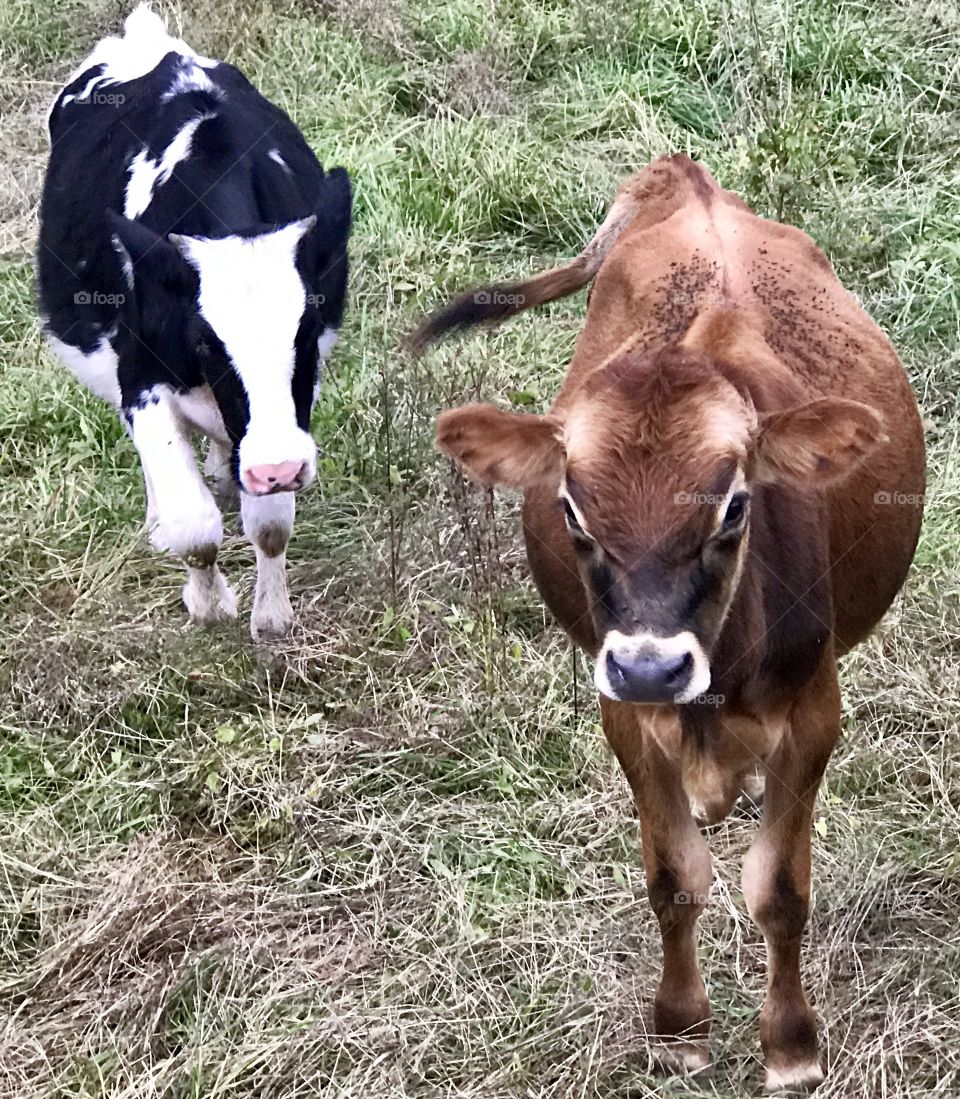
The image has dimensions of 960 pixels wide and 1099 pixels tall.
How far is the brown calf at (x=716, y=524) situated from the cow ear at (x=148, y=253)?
3.00ft

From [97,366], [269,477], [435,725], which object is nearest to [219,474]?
[97,366]

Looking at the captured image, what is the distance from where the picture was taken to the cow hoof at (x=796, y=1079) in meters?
3.46

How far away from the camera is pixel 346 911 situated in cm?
408

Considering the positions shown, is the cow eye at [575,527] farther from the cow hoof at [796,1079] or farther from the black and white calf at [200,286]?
the black and white calf at [200,286]

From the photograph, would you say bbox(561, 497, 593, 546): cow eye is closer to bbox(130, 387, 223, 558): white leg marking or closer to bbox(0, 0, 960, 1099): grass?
bbox(0, 0, 960, 1099): grass

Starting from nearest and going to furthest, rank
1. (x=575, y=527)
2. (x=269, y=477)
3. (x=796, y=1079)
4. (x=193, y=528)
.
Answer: (x=575, y=527) → (x=796, y=1079) → (x=269, y=477) → (x=193, y=528)

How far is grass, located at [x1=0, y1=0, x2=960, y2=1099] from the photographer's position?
370cm

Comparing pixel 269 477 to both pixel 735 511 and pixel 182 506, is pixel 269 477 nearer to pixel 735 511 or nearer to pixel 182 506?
pixel 182 506

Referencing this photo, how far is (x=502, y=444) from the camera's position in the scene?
3045mm

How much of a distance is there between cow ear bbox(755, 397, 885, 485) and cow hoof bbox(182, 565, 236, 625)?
2.59 meters

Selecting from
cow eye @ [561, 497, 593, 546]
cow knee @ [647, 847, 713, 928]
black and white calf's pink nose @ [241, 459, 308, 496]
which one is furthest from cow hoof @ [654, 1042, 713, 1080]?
black and white calf's pink nose @ [241, 459, 308, 496]

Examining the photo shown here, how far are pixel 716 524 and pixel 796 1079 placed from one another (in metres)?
1.41

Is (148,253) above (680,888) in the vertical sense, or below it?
above

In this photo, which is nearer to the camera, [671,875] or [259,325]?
[671,875]
